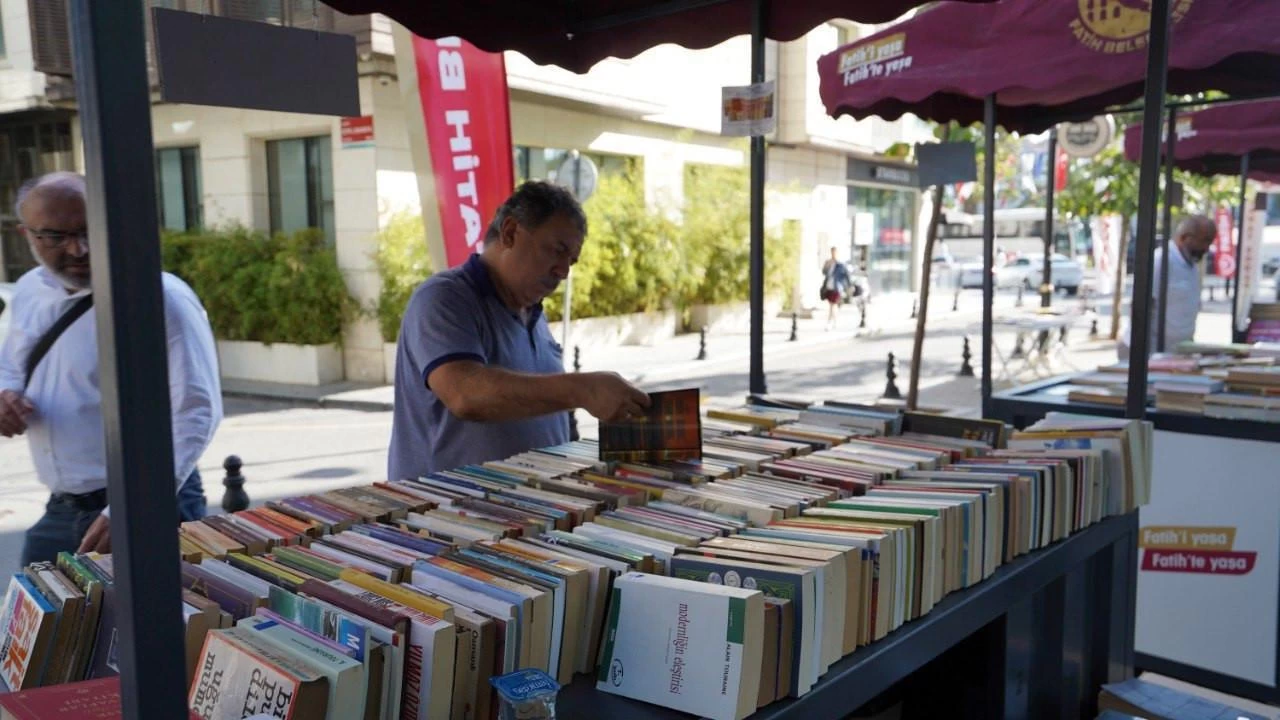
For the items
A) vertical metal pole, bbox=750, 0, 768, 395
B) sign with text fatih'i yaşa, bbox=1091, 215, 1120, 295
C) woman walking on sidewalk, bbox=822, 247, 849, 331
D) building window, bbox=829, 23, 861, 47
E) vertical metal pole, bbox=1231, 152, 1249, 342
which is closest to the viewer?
vertical metal pole, bbox=750, 0, 768, 395

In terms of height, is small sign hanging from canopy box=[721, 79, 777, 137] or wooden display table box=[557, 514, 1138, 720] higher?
small sign hanging from canopy box=[721, 79, 777, 137]

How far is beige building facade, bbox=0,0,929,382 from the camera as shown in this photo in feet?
44.5

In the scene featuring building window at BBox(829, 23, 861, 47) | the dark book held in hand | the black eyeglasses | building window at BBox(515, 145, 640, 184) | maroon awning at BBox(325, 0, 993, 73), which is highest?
building window at BBox(829, 23, 861, 47)

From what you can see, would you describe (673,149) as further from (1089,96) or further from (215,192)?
(1089,96)

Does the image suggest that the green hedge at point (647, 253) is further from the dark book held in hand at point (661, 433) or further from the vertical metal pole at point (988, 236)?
the dark book held in hand at point (661, 433)

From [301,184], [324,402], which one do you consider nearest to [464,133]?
[324,402]

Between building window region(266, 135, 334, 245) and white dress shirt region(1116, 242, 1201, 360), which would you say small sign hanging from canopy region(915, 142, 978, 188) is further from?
building window region(266, 135, 334, 245)

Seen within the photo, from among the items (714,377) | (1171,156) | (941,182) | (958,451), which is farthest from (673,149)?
(958,451)

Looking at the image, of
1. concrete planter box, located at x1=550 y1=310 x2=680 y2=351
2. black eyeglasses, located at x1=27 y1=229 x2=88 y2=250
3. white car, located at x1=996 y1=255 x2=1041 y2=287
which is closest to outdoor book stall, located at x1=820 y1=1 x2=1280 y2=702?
black eyeglasses, located at x1=27 y1=229 x2=88 y2=250

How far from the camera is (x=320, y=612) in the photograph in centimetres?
151

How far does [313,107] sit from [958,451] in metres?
1.91

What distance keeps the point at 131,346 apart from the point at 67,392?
2.27 metres

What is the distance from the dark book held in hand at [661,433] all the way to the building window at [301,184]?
41.5 feet

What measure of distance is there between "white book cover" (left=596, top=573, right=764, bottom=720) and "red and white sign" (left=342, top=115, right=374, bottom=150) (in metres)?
12.6
